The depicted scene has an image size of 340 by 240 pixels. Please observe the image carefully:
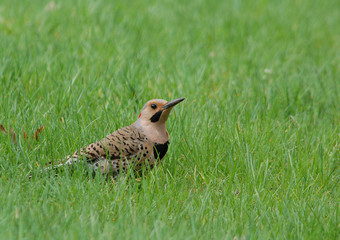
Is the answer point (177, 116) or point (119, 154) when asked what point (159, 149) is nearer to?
point (119, 154)

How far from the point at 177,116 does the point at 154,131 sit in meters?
0.93

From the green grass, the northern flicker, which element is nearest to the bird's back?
the northern flicker

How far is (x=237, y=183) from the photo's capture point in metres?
4.27

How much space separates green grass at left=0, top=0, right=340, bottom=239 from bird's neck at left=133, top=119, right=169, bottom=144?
0.25 m

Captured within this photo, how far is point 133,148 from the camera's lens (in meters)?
4.21

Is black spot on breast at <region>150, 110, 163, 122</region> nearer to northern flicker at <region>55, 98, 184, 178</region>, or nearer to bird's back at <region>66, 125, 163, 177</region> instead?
northern flicker at <region>55, 98, 184, 178</region>

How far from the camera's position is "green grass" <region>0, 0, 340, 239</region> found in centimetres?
368

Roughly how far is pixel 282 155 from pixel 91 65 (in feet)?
8.88

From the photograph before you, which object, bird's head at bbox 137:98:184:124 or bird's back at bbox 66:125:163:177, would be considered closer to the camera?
bird's back at bbox 66:125:163:177

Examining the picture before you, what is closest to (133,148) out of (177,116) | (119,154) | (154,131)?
(119,154)

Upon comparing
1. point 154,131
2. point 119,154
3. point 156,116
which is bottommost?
point 119,154

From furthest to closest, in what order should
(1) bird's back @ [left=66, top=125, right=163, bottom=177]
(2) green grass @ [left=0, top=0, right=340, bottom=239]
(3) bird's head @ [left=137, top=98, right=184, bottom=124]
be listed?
(3) bird's head @ [left=137, top=98, right=184, bottom=124], (1) bird's back @ [left=66, top=125, right=163, bottom=177], (2) green grass @ [left=0, top=0, right=340, bottom=239]

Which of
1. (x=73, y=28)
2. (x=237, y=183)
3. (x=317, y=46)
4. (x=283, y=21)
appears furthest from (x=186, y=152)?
(x=283, y=21)

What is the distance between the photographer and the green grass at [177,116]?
368 centimetres
